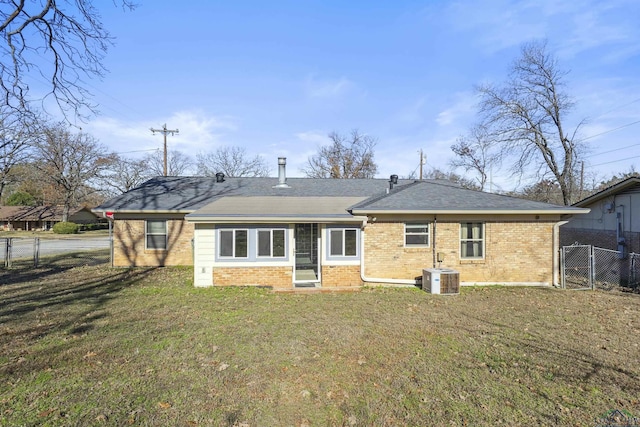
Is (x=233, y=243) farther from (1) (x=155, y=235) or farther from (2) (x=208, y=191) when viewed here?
(2) (x=208, y=191)

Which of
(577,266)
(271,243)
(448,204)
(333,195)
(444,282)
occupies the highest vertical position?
(333,195)

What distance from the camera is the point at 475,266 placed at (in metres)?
11.3

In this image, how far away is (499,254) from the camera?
1127 cm

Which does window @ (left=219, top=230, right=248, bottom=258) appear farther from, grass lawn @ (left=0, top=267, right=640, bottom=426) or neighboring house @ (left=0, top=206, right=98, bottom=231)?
neighboring house @ (left=0, top=206, right=98, bottom=231)

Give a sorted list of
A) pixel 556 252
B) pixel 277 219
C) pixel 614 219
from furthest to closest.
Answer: pixel 614 219 → pixel 556 252 → pixel 277 219

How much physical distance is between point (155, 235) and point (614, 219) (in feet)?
62.8

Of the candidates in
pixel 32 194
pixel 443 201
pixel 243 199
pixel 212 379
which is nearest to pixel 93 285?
pixel 243 199

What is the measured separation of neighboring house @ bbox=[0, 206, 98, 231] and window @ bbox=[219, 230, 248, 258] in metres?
43.7

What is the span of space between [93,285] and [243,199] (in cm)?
583

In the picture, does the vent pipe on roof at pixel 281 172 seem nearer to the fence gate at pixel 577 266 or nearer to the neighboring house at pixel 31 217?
the fence gate at pixel 577 266

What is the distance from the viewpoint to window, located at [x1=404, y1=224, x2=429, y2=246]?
36.8 ft

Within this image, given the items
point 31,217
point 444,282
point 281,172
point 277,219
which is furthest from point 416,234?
point 31,217

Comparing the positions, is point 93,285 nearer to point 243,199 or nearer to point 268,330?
point 243,199

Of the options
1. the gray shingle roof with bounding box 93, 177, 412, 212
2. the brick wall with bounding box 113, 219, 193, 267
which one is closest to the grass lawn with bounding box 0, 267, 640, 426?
the brick wall with bounding box 113, 219, 193, 267
